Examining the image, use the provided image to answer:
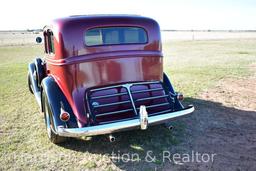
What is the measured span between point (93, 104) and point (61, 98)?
57 centimetres

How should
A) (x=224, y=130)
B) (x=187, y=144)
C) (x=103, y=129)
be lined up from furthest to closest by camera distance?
1. (x=224, y=130)
2. (x=187, y=144)
3. (x=103, y=129)

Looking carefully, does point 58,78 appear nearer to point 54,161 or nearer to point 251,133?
point 54,161

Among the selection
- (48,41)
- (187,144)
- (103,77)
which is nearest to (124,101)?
(103,77)

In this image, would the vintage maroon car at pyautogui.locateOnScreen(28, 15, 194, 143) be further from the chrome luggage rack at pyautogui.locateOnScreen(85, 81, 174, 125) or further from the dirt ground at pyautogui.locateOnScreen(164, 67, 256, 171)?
the dirt ground at pyautogui.locateOnScreen(164, 67, 256, 171)

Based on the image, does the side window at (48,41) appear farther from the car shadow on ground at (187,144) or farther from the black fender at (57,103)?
the car shadow on ground at (187,144)

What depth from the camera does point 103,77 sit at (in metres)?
4.32

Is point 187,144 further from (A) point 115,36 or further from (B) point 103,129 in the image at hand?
(A) point 115,36

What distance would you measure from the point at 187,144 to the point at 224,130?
39.0 inches

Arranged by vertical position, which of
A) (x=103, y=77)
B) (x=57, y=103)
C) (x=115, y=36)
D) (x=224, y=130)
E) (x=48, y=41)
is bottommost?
(x=224, y=130)

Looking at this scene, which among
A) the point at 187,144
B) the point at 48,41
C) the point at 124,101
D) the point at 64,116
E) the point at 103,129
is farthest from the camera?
the point at 48,41

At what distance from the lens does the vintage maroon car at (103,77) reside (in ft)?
13.5

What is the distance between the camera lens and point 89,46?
4.34 meters

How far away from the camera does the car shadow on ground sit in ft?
12.7

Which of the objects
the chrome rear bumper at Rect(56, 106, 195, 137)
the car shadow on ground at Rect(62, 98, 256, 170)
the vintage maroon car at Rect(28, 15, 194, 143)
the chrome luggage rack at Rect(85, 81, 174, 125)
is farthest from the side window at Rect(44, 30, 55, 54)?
the chrome rear bumper at Rect(56, 106, 195, 137)
